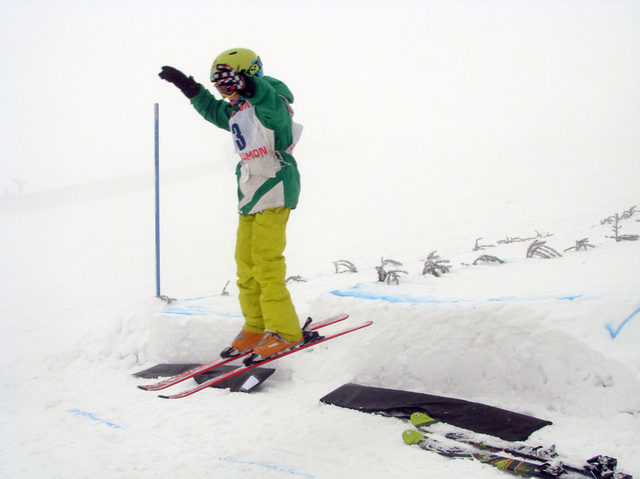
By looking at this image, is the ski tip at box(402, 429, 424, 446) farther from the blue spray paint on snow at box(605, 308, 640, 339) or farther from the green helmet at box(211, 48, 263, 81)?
the green helmet at box(211, 48, 263, 81)

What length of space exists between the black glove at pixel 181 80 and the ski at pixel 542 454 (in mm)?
2243

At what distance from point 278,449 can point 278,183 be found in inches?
56.6

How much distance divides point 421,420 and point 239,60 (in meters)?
2.12

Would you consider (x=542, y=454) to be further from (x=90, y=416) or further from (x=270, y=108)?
(x=90, y=416)

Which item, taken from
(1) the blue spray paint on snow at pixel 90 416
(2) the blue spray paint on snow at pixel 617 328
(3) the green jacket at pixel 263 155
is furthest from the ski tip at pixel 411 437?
(1) the blue spray paint on snow at pixel 90 416

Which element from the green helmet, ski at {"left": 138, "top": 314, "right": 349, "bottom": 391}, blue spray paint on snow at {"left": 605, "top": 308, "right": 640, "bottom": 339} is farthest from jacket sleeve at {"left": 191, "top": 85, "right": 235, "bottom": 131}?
blue spray paint on snow at {"left": 605, "top": 308, "right": 640, "bottom": 339}

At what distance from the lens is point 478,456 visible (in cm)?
187

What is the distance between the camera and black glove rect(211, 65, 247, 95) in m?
2.01

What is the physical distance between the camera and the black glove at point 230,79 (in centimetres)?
201

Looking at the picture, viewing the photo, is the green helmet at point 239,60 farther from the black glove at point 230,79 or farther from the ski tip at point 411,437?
the ski tip at point 411,437

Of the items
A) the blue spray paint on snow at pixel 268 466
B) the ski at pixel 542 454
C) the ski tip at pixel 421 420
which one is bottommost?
the blue spray paint on snow at pixel 268 466

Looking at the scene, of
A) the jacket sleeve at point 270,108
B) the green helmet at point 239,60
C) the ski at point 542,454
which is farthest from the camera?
the green helmet at point 239,60

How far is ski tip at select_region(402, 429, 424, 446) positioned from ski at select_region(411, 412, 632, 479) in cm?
10

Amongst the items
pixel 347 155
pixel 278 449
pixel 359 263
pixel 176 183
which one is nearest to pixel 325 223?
pixel 359 263
